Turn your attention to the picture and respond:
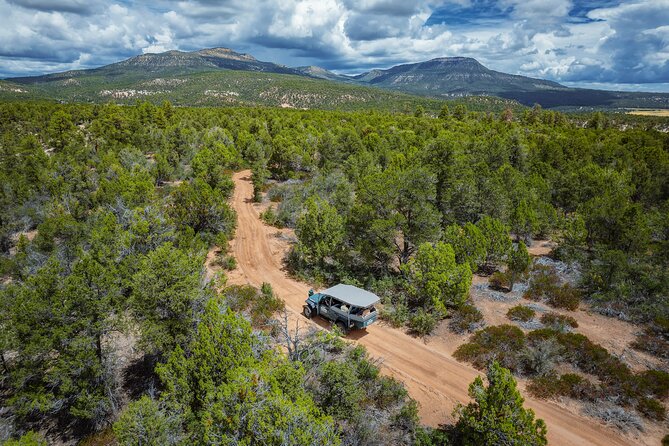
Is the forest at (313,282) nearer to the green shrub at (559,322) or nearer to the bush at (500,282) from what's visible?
the green shrub at (559,322)

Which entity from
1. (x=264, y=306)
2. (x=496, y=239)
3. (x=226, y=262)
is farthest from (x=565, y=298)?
(x=226, y=262)

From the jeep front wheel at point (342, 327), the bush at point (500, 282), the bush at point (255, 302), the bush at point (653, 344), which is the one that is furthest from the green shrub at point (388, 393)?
the bush at point (500, 282)

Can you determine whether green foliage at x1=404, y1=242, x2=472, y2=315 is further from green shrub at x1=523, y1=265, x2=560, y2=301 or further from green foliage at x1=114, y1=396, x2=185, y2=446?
green foliage at x1=114, y1=396, x2=185, y2=446

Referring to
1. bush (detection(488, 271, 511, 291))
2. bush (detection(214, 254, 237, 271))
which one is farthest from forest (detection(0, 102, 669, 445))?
bush (detection(488, 271, 511, 291))

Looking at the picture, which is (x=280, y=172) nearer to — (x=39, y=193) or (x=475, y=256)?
(x=39, y=193)

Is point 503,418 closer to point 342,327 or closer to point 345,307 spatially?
point 345,307

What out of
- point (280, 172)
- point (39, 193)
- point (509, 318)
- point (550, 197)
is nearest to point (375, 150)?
point (280, 172)
